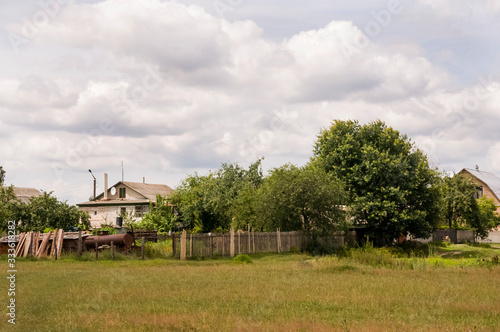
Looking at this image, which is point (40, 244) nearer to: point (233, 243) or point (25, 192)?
point (233, 243)

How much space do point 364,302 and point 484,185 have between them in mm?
79999

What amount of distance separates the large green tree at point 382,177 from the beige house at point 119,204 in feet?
104

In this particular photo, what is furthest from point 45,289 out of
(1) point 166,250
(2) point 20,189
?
(2) point 20,189

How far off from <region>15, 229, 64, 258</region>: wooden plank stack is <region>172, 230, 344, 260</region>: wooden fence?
22.2 ft

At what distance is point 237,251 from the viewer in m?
36.2

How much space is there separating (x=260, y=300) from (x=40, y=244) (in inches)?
899

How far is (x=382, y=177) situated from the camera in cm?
4753

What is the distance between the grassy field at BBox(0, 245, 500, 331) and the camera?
38.3 feet

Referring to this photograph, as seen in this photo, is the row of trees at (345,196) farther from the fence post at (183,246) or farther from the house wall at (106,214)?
the house wall at (106,214)

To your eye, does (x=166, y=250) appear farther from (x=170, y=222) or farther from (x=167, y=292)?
(x=170, y=222)

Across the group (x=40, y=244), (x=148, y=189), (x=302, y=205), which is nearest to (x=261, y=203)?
(x=302, y=205)

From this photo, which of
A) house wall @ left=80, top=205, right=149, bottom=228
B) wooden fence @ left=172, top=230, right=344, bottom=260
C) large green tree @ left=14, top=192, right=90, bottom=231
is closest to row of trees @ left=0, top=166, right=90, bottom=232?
large green tree @ left=14, top=192, right=90, bottom=231

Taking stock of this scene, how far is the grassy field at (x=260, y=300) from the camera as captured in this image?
1168 cm

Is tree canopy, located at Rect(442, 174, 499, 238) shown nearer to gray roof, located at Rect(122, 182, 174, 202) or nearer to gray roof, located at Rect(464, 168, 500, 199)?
gray roof, located at Rect(464, 168, 500, 199)
